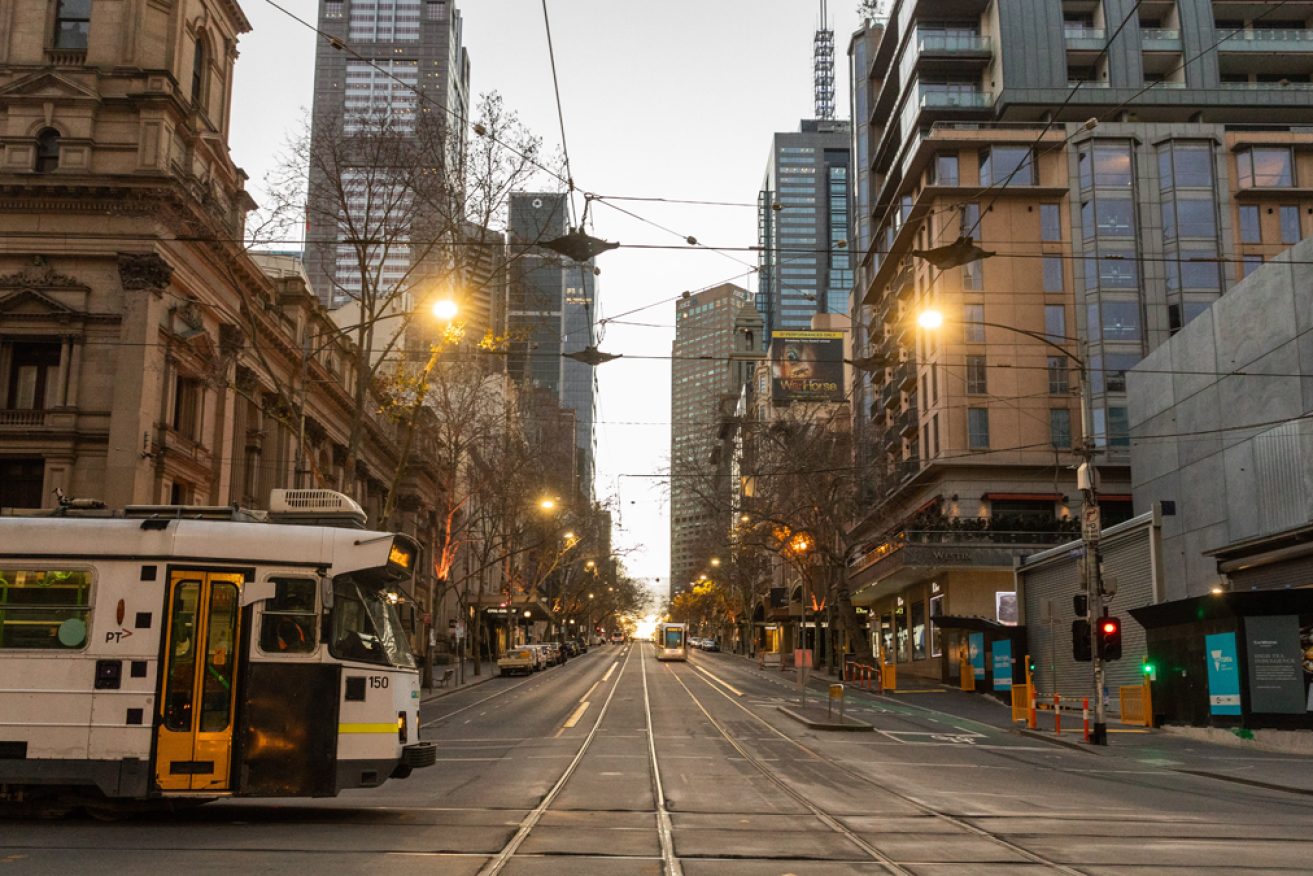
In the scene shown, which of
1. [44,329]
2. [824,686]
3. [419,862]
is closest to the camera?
[419,862]

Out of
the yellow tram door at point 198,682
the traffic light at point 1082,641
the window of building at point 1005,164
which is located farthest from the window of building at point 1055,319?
the yellow tram door at point 198,682

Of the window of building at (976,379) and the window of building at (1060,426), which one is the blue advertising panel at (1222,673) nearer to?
the window of building at (1060,426)

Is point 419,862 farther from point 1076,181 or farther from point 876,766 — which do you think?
point 1076,181

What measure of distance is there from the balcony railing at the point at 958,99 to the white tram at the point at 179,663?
2236 inches

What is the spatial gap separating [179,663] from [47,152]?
92.5 feet

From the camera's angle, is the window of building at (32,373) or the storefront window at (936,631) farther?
the storefront window at (936,631)

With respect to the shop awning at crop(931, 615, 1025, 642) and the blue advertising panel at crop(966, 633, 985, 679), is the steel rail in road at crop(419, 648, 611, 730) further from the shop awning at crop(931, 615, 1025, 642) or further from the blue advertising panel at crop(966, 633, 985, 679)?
the blue advertising panel at crop(966, 633, 985, 679)

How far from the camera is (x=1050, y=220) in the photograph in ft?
192

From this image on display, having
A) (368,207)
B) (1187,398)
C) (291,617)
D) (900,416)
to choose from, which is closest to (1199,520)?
(1187,398)

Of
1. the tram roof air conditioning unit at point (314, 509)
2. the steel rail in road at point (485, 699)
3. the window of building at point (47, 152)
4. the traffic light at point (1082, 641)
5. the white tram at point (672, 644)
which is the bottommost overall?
the steel rail in road at point (485, 699)

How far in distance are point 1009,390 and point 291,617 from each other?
49.9 meters

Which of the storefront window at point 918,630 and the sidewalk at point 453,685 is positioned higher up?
the storefront window at point 918,630

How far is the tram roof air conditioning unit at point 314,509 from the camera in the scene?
13039 millimetres

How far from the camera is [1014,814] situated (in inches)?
531
